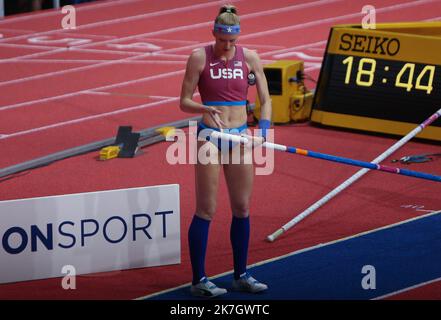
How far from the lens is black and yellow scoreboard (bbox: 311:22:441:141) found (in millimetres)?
11703

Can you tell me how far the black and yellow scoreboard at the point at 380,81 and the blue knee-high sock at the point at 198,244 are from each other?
498 centimetres

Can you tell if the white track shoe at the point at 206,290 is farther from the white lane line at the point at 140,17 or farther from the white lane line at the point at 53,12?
the white lane line at the point at 53,12

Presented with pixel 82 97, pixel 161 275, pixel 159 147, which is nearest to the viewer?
pixel 161 275

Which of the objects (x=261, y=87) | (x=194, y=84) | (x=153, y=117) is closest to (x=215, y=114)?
(x=194, y=84)

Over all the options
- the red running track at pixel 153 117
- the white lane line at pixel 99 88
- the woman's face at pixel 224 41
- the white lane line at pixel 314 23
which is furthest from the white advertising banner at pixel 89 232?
the white lane line at pixel 314 23

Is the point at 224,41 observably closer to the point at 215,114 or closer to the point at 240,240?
the point at 215,114

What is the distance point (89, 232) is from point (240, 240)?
1.11 meters

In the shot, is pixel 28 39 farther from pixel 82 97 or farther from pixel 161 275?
pixel 161 275

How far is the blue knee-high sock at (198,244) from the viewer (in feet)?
23.9

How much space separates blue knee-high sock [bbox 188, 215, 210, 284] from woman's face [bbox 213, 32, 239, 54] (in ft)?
3.71

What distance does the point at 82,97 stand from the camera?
14.0 metres

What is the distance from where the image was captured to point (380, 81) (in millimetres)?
12039

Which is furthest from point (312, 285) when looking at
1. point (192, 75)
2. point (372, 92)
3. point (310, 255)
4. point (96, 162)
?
point (372, 92)

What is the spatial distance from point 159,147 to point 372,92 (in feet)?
8.11
